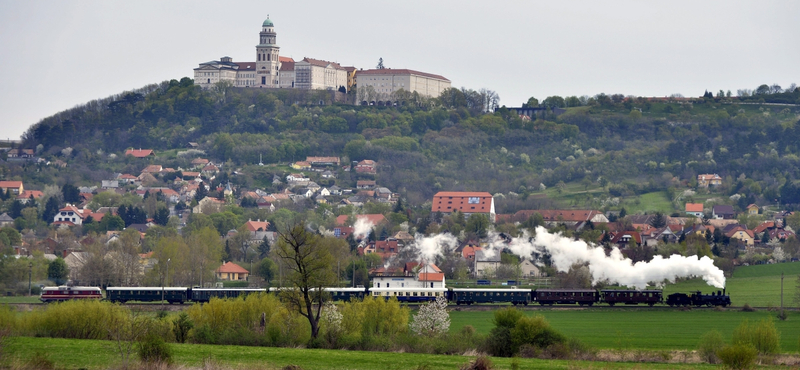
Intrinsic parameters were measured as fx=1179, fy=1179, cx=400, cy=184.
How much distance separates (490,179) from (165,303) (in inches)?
4221

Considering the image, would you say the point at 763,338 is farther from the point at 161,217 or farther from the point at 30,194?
the point at 30,194

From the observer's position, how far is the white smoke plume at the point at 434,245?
103m

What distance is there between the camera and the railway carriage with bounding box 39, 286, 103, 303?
76.7 m

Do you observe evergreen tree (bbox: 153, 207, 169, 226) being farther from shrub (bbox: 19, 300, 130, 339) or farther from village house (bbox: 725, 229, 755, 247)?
shrub (bbox: 19, 300, 130, 339)

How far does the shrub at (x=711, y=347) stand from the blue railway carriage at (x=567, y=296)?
27300mm

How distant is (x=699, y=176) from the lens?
171125 millimetres

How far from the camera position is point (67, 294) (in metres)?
77.1

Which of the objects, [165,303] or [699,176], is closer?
[165,303]

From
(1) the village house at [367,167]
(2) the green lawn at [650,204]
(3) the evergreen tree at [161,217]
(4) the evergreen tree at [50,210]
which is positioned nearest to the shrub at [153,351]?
(2) the green lawn at [650,204]

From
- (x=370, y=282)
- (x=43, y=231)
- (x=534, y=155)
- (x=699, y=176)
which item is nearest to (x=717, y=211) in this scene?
(x=699, y=176)

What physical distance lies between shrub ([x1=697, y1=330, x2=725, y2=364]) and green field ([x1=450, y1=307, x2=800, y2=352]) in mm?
3851

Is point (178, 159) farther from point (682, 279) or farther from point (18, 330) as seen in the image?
point (18, 330)

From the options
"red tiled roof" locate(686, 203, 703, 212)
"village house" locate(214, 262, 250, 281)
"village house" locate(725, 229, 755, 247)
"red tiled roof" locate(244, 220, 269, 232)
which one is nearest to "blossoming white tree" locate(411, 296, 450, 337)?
"village house" locate(214, 262, 250, 281)

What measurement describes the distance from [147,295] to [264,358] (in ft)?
125
